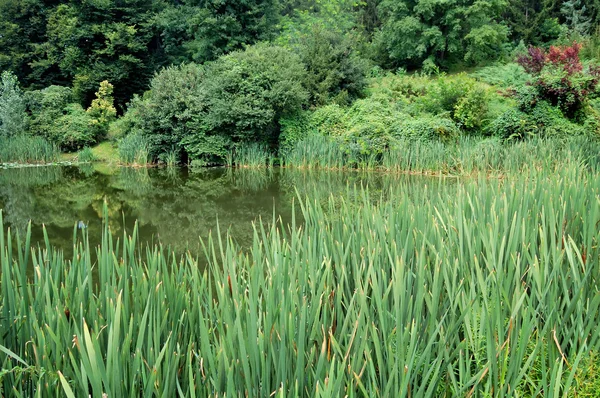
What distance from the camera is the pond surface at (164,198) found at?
5301mm

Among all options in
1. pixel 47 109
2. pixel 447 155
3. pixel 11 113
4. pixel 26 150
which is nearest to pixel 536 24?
pixel 447 155

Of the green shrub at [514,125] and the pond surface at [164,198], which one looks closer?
the pond surface at [164,198]

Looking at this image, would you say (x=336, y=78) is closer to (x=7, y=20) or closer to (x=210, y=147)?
(x=210, y=147)

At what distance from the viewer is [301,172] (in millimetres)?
10469

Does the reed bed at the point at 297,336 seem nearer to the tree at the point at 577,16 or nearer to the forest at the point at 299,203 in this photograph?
the forest at the point at 299,203

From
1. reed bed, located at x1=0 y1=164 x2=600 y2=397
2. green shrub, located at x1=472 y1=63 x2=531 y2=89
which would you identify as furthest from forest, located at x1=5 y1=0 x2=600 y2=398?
green shrub, located at x1=472 y1=63 x2=531 y2=89

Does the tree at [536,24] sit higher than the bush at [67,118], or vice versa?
the tree at [536,24]

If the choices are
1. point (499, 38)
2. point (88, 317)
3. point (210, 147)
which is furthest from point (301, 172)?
point (499, 38)

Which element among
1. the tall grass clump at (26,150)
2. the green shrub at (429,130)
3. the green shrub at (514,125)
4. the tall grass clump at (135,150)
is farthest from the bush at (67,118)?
the green shrub at (514,125)

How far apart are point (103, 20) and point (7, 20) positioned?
4153 millimetres

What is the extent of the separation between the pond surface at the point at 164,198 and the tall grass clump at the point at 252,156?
716mm

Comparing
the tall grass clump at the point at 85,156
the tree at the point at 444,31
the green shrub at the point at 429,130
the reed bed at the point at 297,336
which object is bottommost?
the reed bed at the point at 297,336

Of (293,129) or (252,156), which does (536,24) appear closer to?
(293,129)

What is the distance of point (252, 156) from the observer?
40.5 feet
